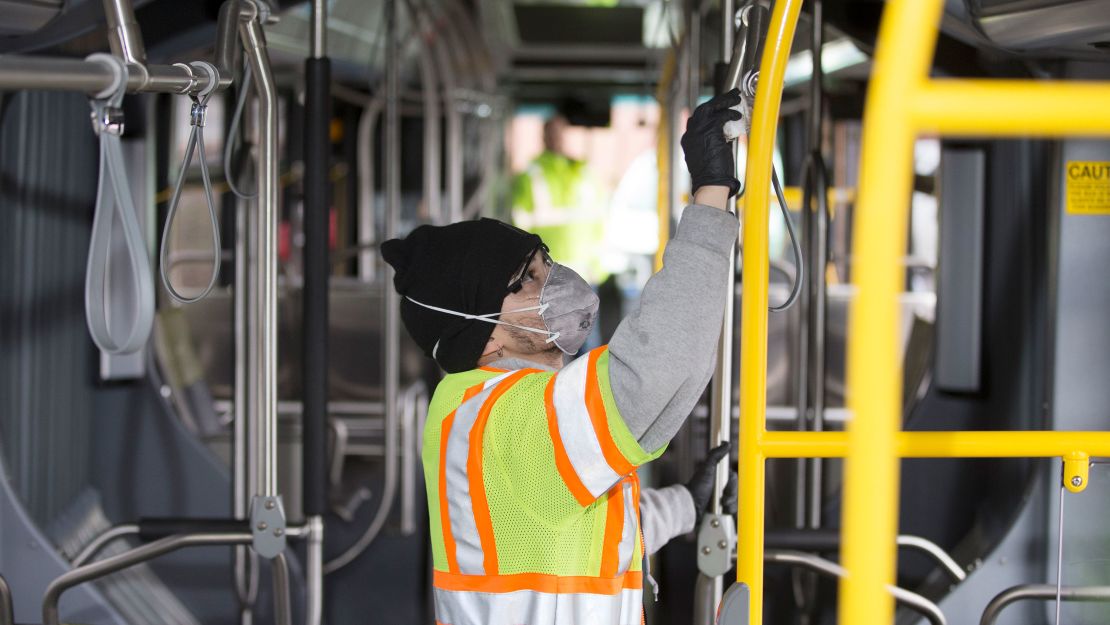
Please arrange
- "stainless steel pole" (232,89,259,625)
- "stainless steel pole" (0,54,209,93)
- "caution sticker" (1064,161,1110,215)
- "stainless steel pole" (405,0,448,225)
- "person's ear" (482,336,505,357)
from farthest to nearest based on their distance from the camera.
Result: "stainless steel pole" (405,0,448,225) → "stainless steel pole" (232,89,259,625) → "caution sticker" (1064,161,1110,215) → "person's ear" (482,336,505,357) → "stainless steel pole" (0,54,209,93)

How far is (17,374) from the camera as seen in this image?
2529 mm

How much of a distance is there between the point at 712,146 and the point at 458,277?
420mm

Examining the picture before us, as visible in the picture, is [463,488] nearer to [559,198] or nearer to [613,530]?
[613,530]

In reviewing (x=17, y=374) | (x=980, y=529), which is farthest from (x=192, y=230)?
(x=980, y=529)

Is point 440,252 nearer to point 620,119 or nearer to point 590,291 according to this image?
point 590,291

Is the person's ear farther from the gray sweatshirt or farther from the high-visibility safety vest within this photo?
the gray sweatshirt

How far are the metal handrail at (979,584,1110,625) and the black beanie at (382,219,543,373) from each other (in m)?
1.05

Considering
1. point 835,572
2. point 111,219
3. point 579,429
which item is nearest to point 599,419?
point 579,429

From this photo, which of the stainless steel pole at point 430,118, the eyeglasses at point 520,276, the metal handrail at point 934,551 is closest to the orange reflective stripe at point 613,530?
A: the eyeglasses at point 520,276

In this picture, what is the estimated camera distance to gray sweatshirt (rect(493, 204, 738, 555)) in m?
1.26

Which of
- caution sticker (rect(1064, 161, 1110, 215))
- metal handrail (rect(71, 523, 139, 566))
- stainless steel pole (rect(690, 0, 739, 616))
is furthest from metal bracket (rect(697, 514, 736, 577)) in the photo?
metal handrail (rect(71, 523, 139, 566))

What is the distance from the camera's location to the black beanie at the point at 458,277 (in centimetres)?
154

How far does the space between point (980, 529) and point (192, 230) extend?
508cm

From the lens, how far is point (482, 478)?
4.87 ft
